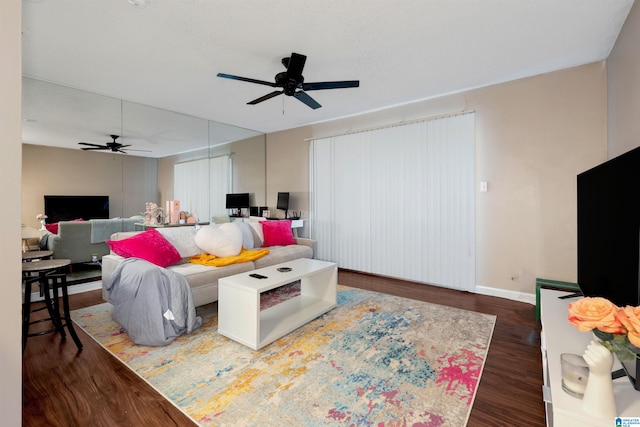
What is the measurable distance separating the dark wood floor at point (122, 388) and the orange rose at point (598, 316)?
93 cm

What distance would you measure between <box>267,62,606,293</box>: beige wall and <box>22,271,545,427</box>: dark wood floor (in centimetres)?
99

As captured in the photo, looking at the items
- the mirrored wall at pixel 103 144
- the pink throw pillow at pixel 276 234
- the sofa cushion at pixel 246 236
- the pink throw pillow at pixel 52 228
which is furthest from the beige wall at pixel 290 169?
the pink throw pillow at pixel 52 228

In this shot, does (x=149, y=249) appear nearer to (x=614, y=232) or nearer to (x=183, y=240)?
(x=183, y=240)

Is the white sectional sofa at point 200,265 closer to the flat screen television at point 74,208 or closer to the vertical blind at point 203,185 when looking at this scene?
the flat screen television at point 74,208

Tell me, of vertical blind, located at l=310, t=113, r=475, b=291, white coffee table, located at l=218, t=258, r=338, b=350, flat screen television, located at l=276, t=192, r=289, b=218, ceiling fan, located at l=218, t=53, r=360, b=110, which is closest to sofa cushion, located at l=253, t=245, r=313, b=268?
white coffee table, located at l=218, t=258, r=338, b=350

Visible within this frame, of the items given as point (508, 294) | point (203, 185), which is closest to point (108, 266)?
point (203, 185)

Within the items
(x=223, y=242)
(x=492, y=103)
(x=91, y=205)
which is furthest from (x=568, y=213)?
(x=91, y=205)

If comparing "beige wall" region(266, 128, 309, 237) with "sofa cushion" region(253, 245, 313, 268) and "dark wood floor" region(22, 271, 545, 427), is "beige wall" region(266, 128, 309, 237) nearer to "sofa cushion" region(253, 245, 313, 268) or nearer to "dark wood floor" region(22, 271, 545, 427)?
"sofa cushion" region(253, 245, 313, 268)

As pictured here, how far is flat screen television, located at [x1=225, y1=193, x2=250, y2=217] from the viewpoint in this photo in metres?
5.45

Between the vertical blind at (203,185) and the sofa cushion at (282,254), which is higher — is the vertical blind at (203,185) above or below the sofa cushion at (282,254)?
above

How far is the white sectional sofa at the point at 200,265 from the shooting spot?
9.32 feet

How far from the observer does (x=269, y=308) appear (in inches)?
118

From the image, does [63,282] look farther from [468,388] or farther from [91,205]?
[468,388]

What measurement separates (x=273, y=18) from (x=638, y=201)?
252cm
